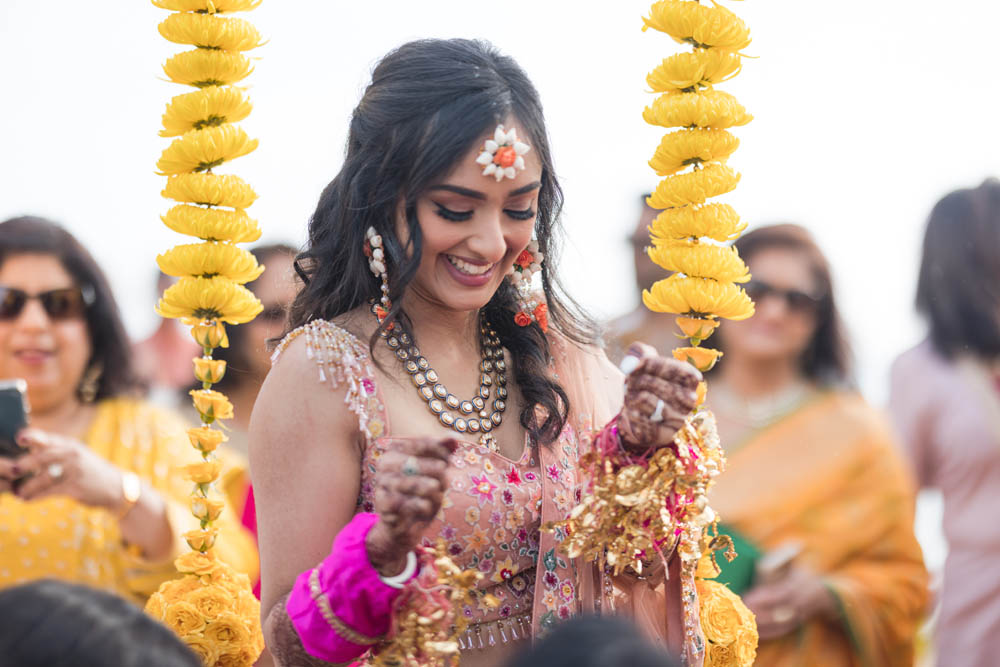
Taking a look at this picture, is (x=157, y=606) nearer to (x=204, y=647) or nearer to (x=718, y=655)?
(x=204, y=647)

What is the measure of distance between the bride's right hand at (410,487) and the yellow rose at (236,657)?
923 mm

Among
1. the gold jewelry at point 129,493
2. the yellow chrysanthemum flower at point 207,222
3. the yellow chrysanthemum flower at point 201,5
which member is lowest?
the gold jewelry at point 129,493

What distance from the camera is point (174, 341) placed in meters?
6.31

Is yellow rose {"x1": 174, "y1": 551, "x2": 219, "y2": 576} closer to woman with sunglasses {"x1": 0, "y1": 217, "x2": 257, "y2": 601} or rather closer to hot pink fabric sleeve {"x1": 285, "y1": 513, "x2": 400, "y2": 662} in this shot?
woman with sunglasses {"x1": 0, "y1": 217, "x2": 257, "y2": 601}

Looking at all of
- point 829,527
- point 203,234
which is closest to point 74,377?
point 203,234

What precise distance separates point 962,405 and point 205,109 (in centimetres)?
278

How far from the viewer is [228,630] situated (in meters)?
2.62

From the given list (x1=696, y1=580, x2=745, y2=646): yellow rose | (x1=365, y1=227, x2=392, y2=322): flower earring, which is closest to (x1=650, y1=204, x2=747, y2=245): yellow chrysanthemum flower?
(x1=365, y1=227, x2=392, y2=322): flower earring

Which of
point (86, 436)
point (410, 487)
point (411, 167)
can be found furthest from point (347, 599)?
point (86, 436)

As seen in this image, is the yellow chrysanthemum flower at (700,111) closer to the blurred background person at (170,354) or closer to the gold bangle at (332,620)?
the gold bangle at (332,620)

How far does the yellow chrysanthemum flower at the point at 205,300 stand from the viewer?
2.61m

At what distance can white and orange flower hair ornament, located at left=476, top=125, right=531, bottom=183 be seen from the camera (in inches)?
85.8

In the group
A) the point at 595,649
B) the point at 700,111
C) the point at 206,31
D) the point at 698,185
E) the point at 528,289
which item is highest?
the point at 206,31

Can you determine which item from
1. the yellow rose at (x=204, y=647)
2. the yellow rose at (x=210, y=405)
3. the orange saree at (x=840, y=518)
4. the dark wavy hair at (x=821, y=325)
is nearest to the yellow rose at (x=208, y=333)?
the yellow rose at (x=210, y=405)
